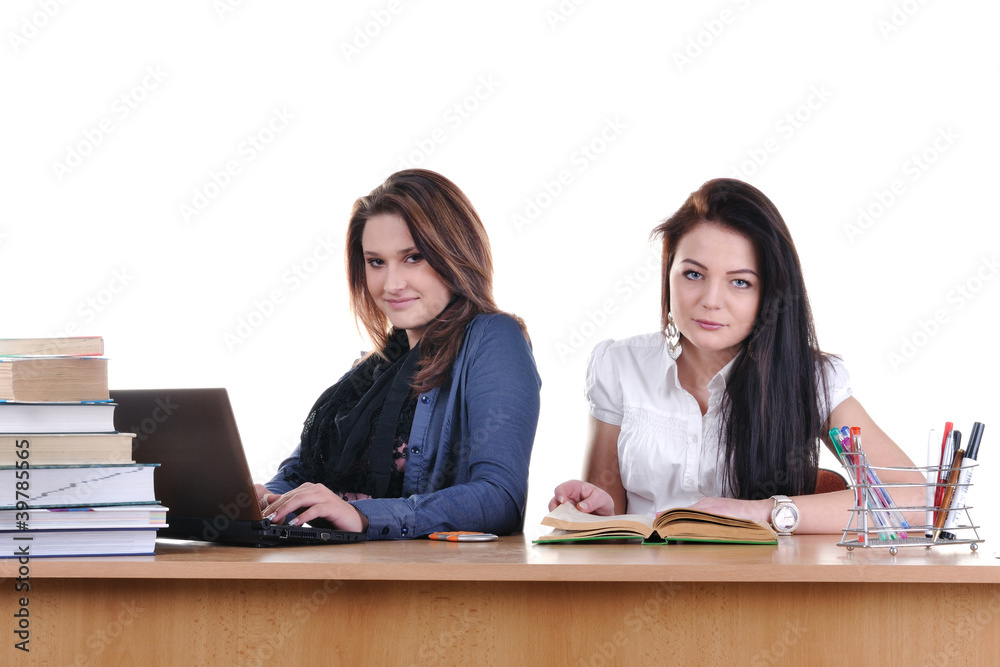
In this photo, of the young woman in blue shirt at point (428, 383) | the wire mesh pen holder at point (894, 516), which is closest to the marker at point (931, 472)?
the wire mesh pen holder at point (894, 516)

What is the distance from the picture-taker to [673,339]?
77.6 inches

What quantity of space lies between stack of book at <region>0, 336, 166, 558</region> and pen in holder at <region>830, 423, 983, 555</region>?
926 millimetres

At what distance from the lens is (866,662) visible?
107 cm

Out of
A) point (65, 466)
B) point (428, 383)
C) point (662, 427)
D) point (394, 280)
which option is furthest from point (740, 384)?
point (65, 466)

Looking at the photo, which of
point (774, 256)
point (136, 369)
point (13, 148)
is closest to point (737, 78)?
point (774, 256)

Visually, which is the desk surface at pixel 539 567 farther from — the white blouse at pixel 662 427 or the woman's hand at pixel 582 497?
the white blouse at pixel 662 427

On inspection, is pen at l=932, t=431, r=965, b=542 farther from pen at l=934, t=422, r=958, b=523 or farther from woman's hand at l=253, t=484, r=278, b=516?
woman's hand at l=253, t=484, r=278, b=516

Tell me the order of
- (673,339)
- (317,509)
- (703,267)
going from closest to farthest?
(317,509), (703,267), (673,339)

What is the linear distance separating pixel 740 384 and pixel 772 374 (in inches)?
2.7

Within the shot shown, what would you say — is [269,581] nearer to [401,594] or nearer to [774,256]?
[401,594]

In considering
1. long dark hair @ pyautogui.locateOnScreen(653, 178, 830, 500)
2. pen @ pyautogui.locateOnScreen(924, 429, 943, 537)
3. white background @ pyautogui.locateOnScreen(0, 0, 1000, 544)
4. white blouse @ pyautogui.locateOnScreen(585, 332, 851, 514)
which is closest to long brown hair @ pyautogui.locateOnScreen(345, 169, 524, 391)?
white blouse @ pyautogui.locateOnScreen(585, 332, 851, 514)

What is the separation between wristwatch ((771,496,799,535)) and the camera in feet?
4.75

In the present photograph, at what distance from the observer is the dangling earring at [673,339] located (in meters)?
1.96

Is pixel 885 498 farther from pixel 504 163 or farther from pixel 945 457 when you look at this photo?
pixel 504 163
